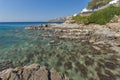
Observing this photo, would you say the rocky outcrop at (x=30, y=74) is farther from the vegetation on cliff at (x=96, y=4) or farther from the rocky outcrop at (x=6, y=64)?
the vegetation on cliff at (x=96, y=4)

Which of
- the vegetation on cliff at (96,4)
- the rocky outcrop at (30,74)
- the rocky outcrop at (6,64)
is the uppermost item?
the vegetation on cliff at (96,4)

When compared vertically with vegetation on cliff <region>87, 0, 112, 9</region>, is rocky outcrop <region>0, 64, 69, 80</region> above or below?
below

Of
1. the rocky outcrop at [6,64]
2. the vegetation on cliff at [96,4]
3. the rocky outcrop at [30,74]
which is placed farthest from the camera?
the vegetation on cliff at [96,4]

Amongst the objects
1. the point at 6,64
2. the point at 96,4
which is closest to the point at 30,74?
the point at 6,64

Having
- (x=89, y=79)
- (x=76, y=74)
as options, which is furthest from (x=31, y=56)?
(x=89, y=79)

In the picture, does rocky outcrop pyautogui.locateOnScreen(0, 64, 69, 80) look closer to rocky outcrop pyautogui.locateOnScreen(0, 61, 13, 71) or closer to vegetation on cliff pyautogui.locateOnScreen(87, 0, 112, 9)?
rocky outcrop pyautogui.locateOnScreen(0, 61, 13, 71)

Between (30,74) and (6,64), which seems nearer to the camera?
(30,74)

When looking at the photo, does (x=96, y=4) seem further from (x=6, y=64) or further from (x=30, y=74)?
(x=30, y=74)

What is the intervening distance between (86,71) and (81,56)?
5099mm

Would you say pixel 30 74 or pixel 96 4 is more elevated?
pixel 96 4

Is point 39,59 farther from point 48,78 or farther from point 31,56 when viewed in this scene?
point 48,78

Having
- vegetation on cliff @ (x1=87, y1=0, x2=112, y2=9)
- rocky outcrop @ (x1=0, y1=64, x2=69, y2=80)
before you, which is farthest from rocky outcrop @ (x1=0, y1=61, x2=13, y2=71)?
vegetation on cliff @ (x1=87, y1=0, x2=112, y2=9)

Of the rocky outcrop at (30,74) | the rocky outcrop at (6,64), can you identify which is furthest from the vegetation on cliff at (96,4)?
the rocky outcrop at (30,74)

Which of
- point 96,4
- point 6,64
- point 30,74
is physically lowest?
point 6,64
